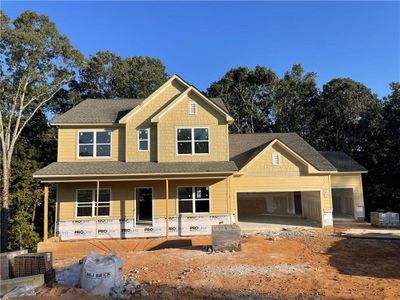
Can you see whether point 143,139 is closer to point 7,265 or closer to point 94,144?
point 94,144

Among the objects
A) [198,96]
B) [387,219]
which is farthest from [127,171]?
[387,219]

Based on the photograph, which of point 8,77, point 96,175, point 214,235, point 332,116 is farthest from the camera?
point 332,116

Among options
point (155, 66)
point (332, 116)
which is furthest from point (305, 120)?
point (155, 66)

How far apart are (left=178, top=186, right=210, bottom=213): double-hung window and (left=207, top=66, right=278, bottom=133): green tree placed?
22.2 m

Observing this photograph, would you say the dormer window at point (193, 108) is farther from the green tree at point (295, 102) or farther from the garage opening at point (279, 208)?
the green tree at point (295, 102)

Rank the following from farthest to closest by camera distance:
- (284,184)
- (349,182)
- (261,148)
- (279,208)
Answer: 1. (279,208)
2. (349,182)
3. (261,148)
4. (284,184)

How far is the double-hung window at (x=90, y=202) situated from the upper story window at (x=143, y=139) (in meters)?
2.83

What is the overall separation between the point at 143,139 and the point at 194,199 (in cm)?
422

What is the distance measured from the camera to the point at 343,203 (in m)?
24.5

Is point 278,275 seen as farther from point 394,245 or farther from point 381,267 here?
point 394,245

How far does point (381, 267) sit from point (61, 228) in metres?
13.9

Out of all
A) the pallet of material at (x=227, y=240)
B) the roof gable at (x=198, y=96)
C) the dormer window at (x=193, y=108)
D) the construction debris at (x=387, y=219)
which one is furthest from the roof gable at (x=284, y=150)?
the pallet of material at (x=227, y=240)

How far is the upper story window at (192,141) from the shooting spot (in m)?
17.3

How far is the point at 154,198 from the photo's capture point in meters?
16.8
